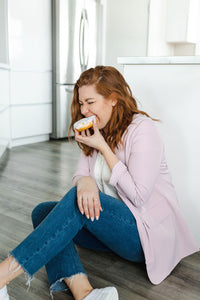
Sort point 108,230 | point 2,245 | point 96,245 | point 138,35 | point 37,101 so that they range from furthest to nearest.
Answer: point 138,35, point 37,101, point 2,245, point 96,245, point 108,230

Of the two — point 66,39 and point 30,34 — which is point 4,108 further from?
point 66,39

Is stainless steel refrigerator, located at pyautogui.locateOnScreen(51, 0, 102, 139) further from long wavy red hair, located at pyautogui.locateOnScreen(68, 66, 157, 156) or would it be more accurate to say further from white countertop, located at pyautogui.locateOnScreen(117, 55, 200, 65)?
long wavy red hair, located at pyautogui.locateOnScreen(68, 66, 157, 156)

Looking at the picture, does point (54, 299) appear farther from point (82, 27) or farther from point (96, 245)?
point (82, 27)

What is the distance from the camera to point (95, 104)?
1316 mm

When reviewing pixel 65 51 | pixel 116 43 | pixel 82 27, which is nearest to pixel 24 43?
pixel 65 51

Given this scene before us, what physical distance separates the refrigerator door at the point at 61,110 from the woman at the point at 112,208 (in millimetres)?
2966

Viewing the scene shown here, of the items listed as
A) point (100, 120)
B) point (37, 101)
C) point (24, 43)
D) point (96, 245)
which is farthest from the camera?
point (37, 101)

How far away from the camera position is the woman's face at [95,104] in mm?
1302

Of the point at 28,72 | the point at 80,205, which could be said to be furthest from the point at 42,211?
the point at 28,72

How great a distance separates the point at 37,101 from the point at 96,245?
9.41ft

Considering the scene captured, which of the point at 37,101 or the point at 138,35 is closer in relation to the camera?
the point at 37,101

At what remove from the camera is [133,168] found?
4.01 ft

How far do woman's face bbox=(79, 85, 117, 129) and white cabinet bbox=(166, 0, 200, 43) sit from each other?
4088mm

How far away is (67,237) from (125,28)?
4360 millimetres
